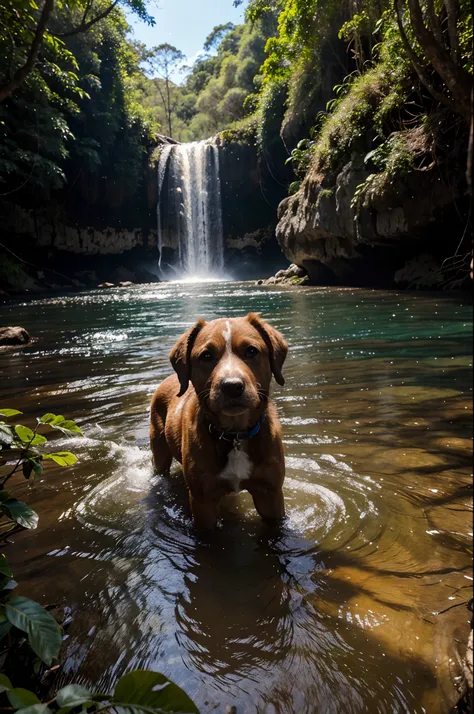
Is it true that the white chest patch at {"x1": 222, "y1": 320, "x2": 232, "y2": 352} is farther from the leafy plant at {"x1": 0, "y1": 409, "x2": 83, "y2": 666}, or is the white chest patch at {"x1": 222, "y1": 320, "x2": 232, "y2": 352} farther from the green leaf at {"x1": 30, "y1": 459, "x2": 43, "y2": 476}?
the green leaf at {"x1": 30, "y1": 459, "x2": 43, "y2": 476}

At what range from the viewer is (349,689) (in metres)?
1.90

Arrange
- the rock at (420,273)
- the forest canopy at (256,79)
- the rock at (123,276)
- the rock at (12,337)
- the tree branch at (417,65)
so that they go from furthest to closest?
the rock at (123,276) < the rock at (420,273) < the rock at (12,337) < the tree branch at (417,65) < the forest canopy at (256,79)

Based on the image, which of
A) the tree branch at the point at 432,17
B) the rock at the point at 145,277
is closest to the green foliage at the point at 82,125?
the rock at the point at 145,277

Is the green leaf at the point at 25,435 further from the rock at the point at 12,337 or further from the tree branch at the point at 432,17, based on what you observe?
the rock at the point at 12,337

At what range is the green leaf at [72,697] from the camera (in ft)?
4.18

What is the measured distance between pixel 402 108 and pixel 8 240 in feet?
87.8

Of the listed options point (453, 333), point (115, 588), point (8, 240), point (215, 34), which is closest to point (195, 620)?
point (115, 588)

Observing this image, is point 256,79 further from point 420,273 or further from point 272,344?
point 272,344

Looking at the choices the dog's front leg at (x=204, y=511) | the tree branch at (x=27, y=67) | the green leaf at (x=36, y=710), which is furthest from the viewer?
the tree branch at (x=27, y=67)

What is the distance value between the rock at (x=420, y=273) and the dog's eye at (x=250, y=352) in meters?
14.9

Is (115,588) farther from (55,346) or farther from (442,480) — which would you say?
(55,346)

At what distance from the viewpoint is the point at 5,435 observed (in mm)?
2053

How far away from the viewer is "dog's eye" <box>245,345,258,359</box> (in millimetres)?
3068

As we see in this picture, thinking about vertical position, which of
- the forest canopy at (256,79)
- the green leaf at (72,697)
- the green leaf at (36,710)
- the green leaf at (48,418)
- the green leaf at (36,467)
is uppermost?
the forest canopy at (256,79)
